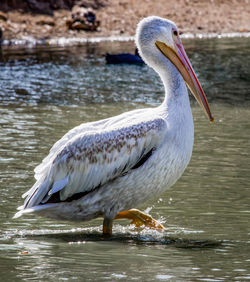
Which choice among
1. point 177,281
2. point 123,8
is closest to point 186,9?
point 123,8

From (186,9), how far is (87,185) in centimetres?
2450

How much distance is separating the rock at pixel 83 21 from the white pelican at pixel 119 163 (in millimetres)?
21504

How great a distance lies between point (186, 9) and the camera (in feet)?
96.2

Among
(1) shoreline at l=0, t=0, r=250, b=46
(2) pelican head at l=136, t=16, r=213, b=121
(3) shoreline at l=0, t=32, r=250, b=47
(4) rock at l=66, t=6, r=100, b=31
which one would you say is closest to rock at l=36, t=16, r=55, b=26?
(1) shoreline at l=0, t=0, r=250, b=46

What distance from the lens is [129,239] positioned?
18.3 ft

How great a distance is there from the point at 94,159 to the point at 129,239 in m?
0.67

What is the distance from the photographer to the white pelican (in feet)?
17.9

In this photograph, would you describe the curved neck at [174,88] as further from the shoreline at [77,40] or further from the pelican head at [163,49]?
the shoreline at [77,40]

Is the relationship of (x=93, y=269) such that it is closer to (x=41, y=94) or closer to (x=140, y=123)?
(x=140, y=123)

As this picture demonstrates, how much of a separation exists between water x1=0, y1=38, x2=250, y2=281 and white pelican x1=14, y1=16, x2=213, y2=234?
0.80ft

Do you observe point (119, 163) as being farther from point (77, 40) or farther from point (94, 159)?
point (77, 40)

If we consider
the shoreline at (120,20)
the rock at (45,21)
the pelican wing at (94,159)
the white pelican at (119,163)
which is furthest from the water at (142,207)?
the rock at (45,21)

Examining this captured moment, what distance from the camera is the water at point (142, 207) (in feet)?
15.3

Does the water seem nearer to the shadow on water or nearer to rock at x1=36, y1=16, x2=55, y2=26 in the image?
the shadow on water
